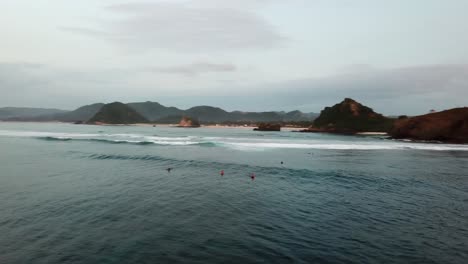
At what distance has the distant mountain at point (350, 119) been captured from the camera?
529 ft

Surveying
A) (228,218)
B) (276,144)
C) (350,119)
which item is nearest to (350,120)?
(350,119)

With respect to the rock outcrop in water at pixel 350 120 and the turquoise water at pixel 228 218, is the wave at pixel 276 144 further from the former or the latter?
the rock outcrop in water at pixel 350 120

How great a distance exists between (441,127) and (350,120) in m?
72.7

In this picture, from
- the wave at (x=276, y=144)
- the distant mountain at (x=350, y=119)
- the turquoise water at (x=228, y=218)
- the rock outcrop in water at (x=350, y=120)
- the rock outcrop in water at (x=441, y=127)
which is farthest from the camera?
the distant mountain at (x=350, y=119)

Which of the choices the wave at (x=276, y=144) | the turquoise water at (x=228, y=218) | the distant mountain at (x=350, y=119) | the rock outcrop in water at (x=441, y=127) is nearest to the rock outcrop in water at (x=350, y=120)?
the distant mountain at (x=350, y=119)

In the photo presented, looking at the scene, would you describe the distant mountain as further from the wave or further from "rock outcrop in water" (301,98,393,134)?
the wave

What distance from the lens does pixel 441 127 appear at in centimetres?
9681

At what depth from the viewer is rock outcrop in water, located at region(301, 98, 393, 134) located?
528ft

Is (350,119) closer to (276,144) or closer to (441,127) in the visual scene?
(441,127)

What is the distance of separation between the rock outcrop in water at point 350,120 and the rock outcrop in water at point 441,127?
4984 cm

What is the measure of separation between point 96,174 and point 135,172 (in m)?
3.71

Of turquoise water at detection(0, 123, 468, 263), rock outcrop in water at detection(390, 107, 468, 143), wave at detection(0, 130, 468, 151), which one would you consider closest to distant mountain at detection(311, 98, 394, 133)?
rock outcrop in water at detection(390, 107, 468, 143)

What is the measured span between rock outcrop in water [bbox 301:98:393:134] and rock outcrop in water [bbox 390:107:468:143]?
164 ft

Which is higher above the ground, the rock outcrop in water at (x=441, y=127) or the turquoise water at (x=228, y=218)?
the rock outcrop in water at (x=441, y=127)
